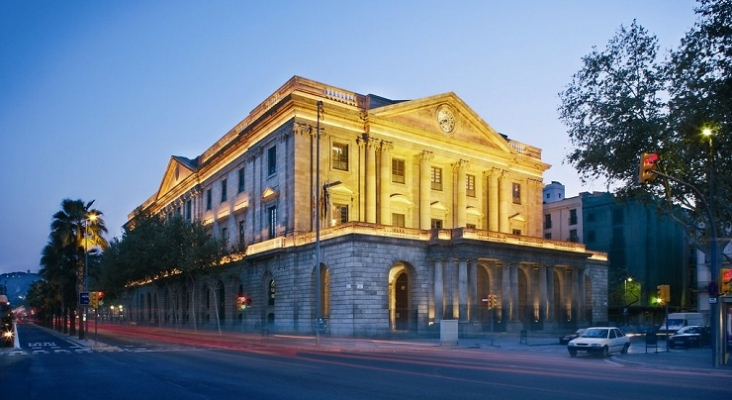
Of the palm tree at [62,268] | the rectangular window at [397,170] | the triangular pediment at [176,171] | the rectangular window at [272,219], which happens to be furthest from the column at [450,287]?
the triangular pediment at [176,171]

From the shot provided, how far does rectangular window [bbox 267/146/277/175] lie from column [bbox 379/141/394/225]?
8.91 metres

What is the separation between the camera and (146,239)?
57.4 meters

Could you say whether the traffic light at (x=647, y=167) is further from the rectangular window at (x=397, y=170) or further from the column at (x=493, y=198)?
the column at (x=493, y=198)

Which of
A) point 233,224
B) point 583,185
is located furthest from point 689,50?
point 233,224

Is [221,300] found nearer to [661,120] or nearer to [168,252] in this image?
[168,252]

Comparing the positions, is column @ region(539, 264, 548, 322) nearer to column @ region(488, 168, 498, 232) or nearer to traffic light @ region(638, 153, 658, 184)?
column @ region(488, 168, 498, 232)

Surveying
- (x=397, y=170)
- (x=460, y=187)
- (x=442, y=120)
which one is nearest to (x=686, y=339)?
(x=460, y=187)

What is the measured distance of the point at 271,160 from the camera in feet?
184

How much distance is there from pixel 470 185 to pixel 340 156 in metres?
15.3

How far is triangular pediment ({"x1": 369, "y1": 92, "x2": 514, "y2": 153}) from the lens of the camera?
5575 centimetres

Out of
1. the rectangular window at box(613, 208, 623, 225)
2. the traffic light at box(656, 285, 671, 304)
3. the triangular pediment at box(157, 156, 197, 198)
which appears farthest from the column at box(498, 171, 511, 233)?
the traffic light at box(656, 285, 671, 304)

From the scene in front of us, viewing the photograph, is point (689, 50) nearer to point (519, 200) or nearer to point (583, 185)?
point (583, 185)

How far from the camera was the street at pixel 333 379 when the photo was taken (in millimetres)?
14766

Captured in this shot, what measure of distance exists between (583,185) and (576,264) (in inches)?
1071
